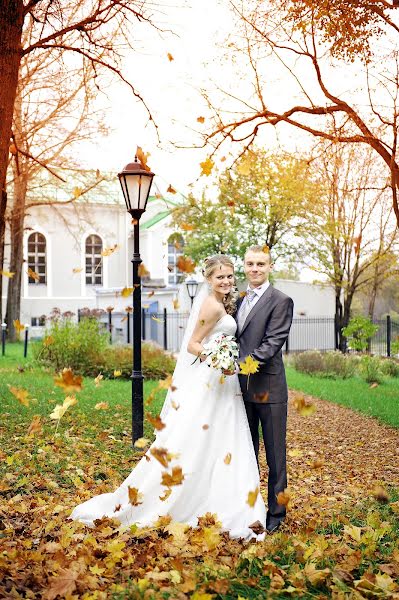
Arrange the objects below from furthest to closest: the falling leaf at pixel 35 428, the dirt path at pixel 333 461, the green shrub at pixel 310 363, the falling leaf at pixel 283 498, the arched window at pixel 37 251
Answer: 1. the arched window at pixel 37 251
2. the green shrub at pixel 310 363
3. the falling leaf at pixel 35 428
4. the dirt path at pixel 333 461
5. the falling leaf at pixel 283 498

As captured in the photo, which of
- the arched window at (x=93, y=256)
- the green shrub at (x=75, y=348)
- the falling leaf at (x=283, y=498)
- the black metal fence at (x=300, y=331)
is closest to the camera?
the falling leaf at (x=283, y=498)

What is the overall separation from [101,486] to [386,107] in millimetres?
10375

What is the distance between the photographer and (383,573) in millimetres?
4586

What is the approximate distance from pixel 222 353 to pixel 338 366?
51.8 feet

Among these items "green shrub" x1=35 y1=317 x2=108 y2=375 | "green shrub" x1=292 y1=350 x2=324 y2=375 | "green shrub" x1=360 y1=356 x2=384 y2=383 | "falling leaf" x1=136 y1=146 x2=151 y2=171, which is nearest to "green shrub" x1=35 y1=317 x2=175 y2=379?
"green shrub" x1=35 y1=317 x2=108 y2=375

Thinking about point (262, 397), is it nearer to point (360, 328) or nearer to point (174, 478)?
point (174, 478)

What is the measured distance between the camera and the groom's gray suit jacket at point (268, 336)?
5.55 m

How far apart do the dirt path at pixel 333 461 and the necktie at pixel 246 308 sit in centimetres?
127

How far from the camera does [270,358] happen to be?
548 centimetres

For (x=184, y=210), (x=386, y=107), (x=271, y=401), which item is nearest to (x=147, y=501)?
(x=271, y=401)

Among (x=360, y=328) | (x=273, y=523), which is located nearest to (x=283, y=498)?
(x=273, y=523)

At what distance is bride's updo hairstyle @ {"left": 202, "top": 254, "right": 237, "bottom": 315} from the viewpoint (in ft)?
18.7

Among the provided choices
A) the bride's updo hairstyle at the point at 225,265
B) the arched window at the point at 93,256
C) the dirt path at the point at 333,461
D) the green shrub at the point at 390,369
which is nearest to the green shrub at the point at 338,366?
the green shrub at the point at 390,369

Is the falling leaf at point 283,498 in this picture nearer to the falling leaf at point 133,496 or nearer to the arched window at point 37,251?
the falling leaf at point 133,496
